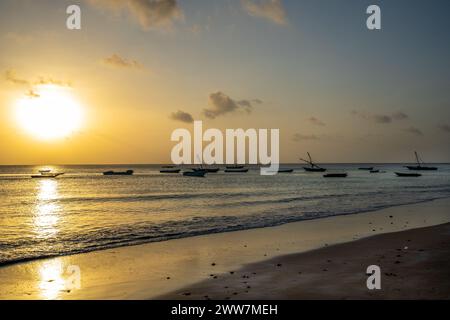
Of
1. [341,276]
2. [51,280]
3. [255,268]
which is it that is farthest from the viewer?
[255,268]

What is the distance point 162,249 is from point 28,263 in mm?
5816

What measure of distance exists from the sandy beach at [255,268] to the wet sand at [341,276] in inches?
1.1

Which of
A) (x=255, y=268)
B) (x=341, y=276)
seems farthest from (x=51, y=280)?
(x=341, y=276)

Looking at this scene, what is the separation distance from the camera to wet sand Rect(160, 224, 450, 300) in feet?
36.1

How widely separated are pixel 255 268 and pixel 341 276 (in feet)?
10.6

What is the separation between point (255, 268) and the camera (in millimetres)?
14703

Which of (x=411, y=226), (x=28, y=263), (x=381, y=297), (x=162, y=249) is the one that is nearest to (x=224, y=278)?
(x=381, y=297)

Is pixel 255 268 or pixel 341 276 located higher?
pixel 341 276

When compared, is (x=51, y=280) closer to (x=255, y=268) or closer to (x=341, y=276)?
(x=255, y=268)

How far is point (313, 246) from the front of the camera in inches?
746

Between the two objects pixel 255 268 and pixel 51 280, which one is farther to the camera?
pixel 255 268
